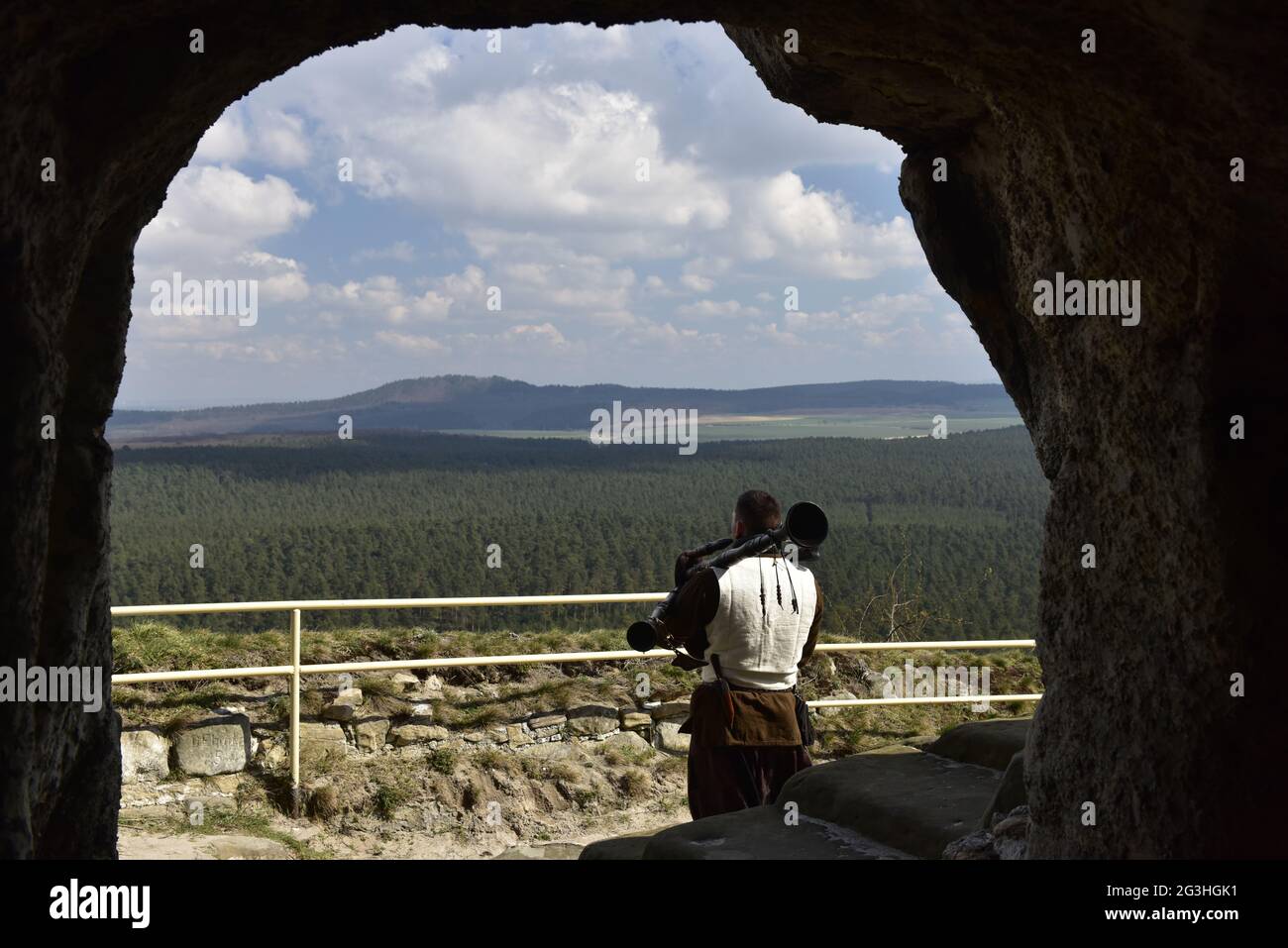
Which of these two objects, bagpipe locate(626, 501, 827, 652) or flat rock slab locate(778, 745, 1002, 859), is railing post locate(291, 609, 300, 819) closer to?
bagpipe locate(626, 501, 827, 652)

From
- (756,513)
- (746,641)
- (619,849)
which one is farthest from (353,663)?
(756,513)

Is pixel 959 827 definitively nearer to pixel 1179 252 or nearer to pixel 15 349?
pixel 1179 252

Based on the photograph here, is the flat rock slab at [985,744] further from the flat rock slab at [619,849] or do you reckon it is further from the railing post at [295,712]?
the railing post at [295,712]

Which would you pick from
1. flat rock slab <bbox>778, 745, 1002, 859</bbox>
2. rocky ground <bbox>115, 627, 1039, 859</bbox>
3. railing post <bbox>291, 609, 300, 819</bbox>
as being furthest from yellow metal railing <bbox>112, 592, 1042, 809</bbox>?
flat rock slab <bbox>778, 745, 1002, 859</bbox>

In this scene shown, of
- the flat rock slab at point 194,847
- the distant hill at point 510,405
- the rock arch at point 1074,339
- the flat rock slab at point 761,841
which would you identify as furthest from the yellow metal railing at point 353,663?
the distant hill at point 510,405

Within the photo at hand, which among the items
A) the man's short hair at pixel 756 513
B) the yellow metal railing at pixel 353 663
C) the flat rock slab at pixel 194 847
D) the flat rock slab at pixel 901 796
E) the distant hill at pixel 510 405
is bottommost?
the flat rock slab at pixel 194 847
